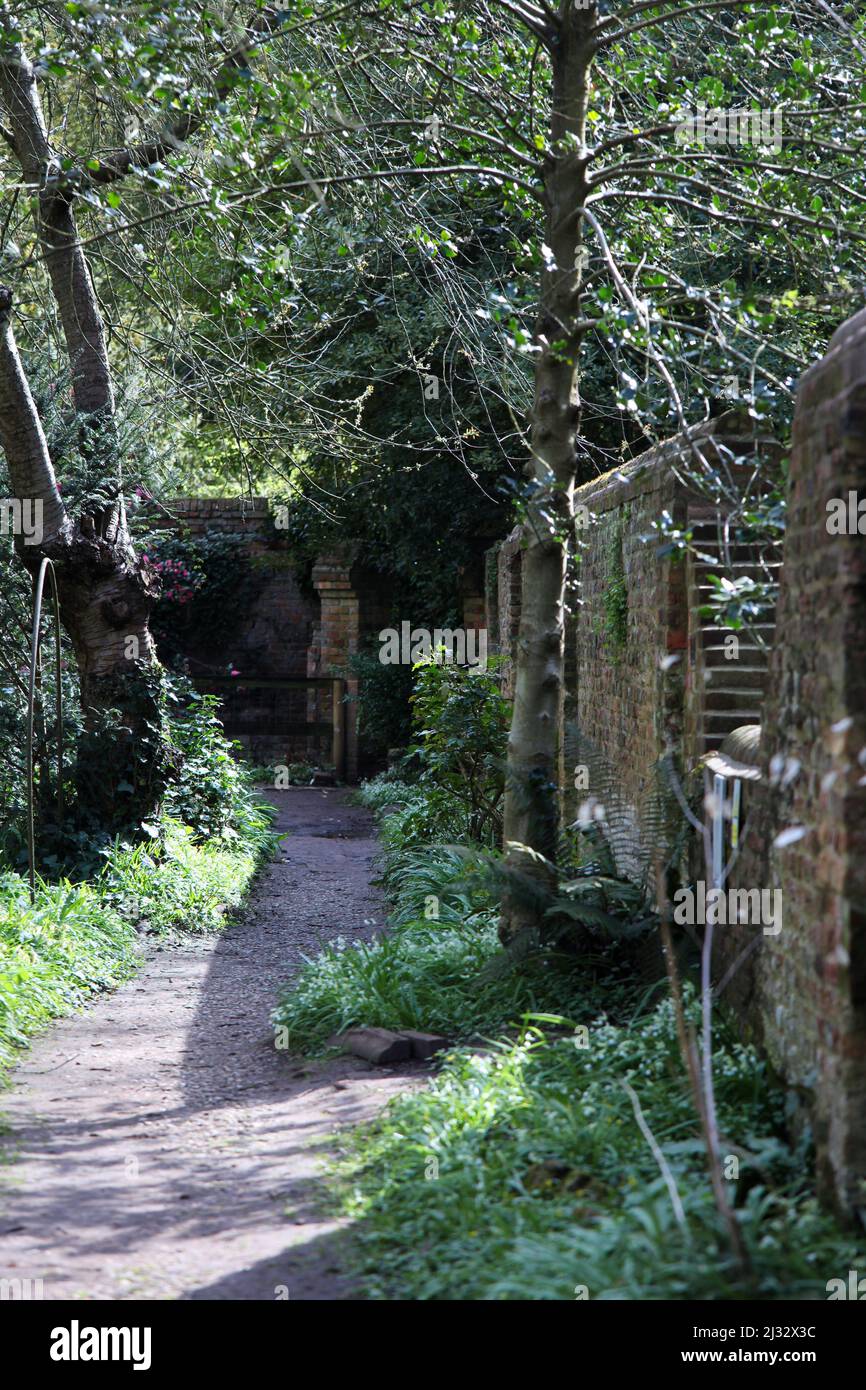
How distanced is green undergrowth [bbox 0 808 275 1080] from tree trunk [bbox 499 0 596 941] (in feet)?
7.47

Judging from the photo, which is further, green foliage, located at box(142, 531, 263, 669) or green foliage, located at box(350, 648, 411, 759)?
→ green foliage, located at box(142, 531, 263, 669)

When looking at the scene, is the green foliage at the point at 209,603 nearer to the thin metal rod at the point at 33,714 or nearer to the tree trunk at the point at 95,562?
the tree trunk at the point at 95,562

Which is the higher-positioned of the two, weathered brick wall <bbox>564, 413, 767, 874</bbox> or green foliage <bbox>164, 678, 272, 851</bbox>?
weathered brick wall <bbox>564, 413, 767, 874</bbox>

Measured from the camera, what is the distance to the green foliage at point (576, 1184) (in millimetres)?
3061

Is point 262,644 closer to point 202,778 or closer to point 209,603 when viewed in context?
point 209,603

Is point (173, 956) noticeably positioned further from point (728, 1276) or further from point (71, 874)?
point (728, 1276)

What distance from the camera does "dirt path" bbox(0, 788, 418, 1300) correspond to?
3.61 metres

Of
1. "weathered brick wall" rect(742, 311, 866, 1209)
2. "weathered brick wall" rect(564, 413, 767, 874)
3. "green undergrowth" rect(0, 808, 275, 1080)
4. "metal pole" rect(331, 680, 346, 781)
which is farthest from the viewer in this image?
"metal pole" rect(331, 680, 346, 781)

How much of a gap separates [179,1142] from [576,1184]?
5.53 ft

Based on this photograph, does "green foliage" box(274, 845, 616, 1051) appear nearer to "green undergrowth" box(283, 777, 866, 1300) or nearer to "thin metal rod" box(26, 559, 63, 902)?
"green undergrowth" box(283, 777, 866, 1300)

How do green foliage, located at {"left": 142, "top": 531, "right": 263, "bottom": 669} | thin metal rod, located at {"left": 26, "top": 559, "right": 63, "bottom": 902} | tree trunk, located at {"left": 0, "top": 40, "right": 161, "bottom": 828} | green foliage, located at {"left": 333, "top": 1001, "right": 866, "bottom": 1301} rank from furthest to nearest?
1. green foliage, located at {"left": 142, "top": 531, "right": 263, "bottom": 669}
2. tree trunk, located at {"left": 0, "top": 40, "right": 161, "bottom": 828}
3. thin metal rod, located at {"left": 26, "top": 559, "right": 63, "bottom": 902}
4. green foliage, located at {"left": 333, "top": 1001, "right": 866, "bottom": 1301}

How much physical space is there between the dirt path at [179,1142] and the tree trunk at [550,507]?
52.4 inches

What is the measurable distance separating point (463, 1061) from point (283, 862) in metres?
6.51

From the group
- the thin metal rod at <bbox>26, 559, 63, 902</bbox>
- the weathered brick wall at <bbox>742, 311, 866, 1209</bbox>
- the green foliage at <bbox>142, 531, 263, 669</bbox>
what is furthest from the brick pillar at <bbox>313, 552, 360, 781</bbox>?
the weathered brick wall at <bbox>742, 311, 866, 1209</bbox>
